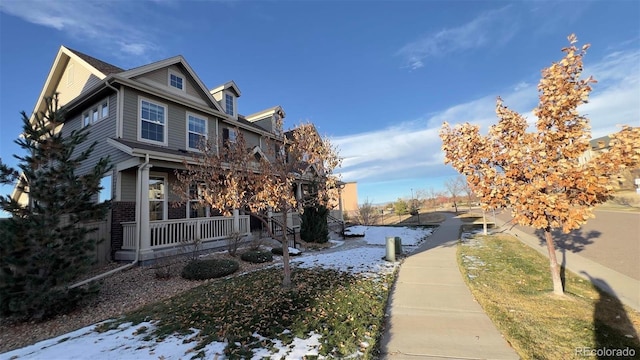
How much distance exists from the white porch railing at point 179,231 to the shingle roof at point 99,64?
23.2ft

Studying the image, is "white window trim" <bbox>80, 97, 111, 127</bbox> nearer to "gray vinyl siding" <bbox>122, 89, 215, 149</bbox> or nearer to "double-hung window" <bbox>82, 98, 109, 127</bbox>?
"double-hung window" <bbox>82, 98, 109, 127</bbox>

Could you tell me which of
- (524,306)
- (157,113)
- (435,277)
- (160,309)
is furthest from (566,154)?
(157,113)

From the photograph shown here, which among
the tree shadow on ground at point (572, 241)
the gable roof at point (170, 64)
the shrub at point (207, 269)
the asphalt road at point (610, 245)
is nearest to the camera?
the shrub at point (207, 269)

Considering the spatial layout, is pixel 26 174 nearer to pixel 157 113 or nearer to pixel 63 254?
pixel 63 254

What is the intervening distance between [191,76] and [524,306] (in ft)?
48.3

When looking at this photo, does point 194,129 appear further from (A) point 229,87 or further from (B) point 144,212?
(B) point 144,212

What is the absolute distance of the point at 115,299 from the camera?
6.67 meters

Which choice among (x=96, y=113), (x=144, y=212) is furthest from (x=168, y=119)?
(x=144, y=212)

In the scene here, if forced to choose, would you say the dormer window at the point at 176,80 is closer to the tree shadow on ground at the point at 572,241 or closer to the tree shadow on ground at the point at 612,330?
the tree shadow on ground at the point at 612,330

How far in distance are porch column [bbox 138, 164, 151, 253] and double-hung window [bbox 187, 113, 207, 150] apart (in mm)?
3765

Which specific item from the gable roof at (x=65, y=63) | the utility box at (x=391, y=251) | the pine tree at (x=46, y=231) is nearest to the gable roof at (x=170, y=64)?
the gable roof at (x=65, y=63)

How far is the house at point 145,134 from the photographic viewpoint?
968cm

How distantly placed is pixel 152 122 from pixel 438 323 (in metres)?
12.1

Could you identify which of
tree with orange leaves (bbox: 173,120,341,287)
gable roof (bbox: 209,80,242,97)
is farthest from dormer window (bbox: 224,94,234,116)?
tree with orange leaves (bbox: 173,120,341,287)
